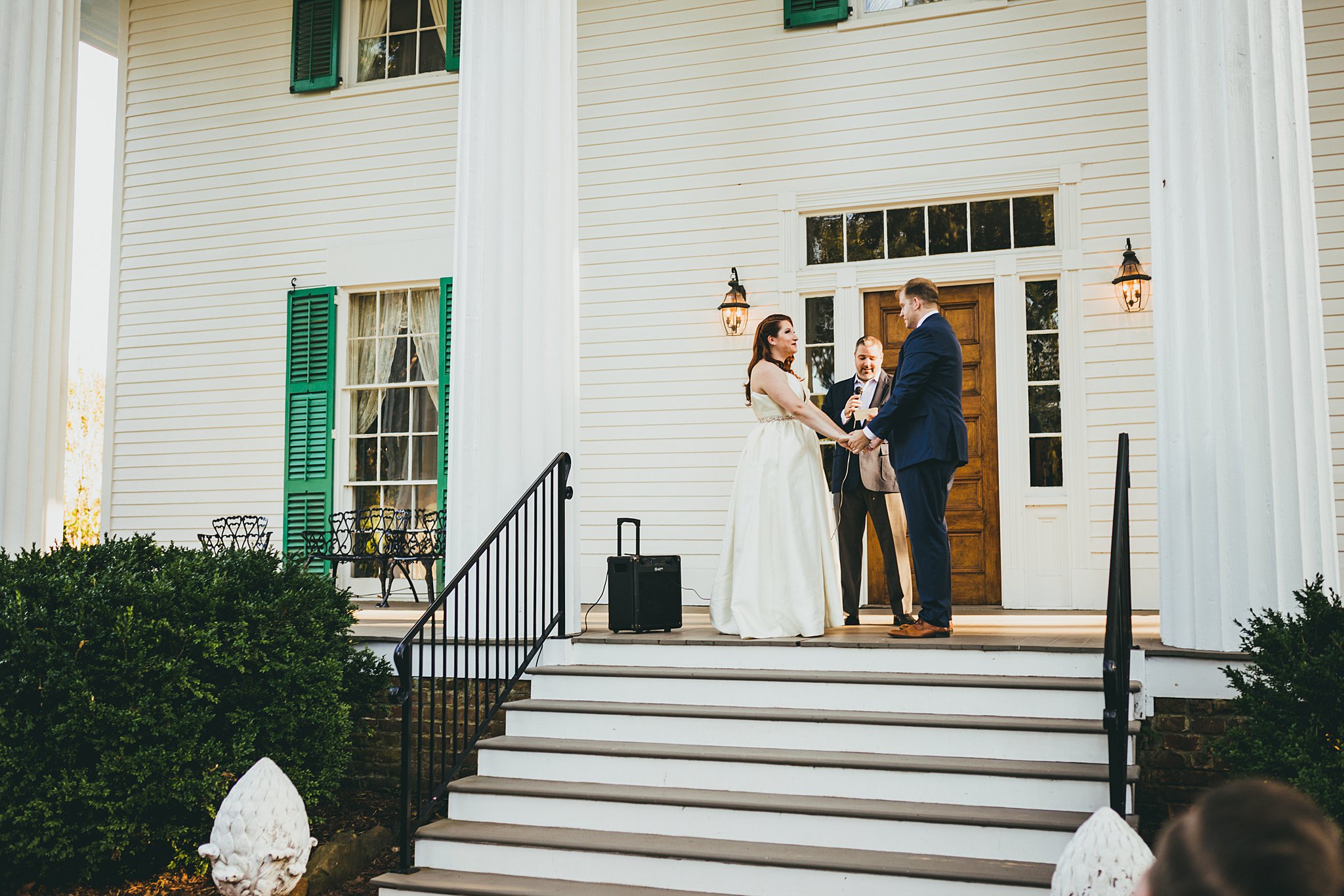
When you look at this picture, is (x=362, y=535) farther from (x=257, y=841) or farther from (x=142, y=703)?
(x=257, y=841)

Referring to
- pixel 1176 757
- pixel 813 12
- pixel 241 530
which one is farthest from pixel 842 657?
pixel 241 530

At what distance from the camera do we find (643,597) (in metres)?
5.68

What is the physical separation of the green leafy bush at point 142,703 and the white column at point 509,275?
1.05 meters

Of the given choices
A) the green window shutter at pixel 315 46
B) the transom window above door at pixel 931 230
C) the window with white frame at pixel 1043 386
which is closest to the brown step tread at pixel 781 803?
the window with white frame at pixel 1043 386

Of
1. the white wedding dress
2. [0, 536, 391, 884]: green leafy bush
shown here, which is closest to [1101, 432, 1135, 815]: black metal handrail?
the white wedding dress

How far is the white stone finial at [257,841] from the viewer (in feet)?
13.8

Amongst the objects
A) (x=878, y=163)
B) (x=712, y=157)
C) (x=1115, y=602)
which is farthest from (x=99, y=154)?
(x=1115, y=602)

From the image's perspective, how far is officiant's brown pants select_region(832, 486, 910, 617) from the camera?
608 cm

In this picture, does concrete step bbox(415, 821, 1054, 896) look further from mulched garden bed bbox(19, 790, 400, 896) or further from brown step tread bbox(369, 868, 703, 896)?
mulched garden bed bbox(19, 790, 400, 896)

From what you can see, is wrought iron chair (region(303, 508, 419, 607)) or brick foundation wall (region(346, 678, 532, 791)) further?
wrought iron chair (region(303, 508, 419, 607))

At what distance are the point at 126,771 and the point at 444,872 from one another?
1.35 m

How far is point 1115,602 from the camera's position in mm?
3832

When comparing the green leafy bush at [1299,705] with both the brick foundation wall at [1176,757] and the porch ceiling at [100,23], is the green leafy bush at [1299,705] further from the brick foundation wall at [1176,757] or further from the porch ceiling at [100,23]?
the porch ceiling at [100,23]

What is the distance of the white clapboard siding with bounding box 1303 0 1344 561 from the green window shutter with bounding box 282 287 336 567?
753 cm
